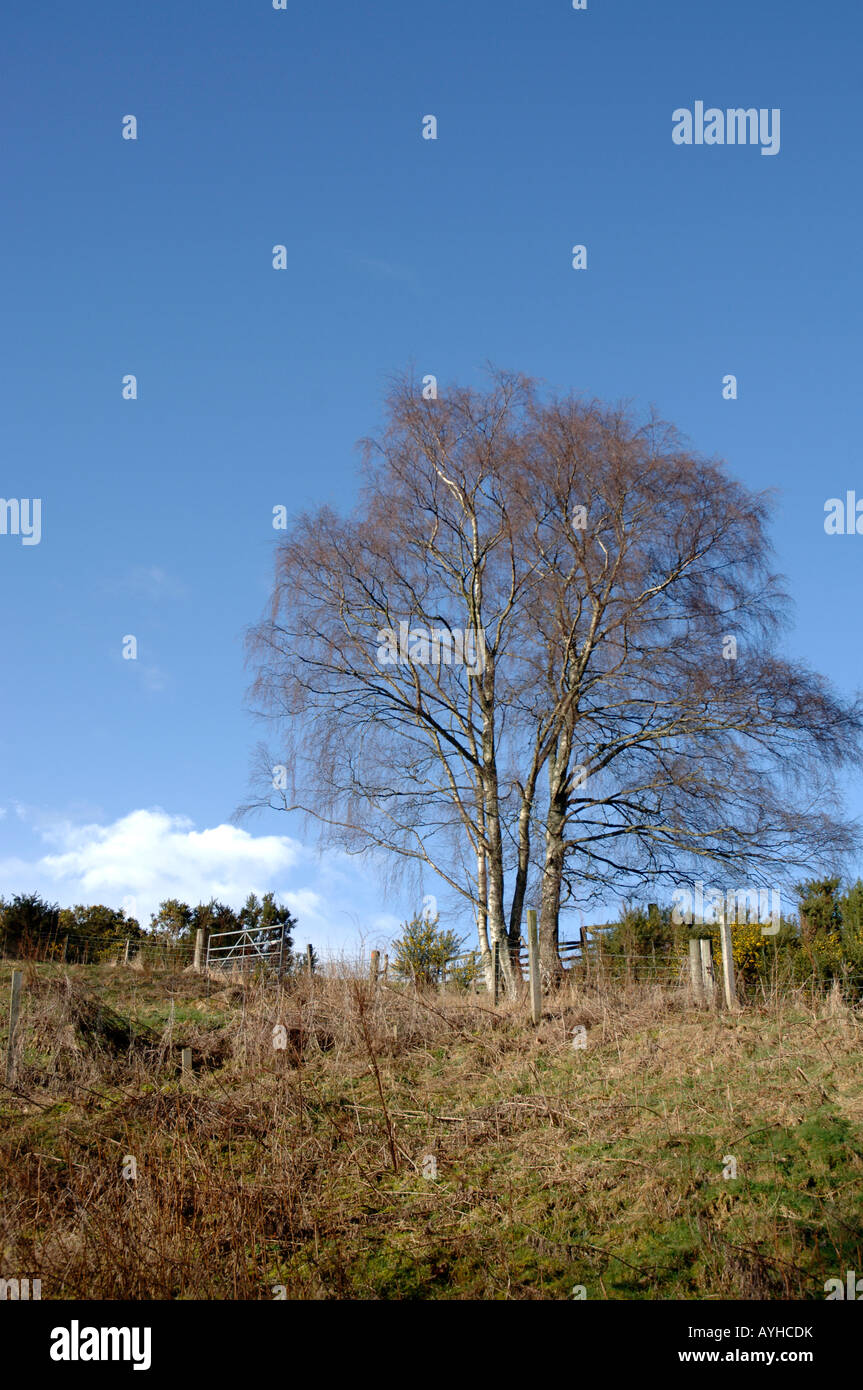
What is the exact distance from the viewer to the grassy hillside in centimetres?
733

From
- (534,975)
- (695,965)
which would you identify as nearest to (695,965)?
(695,965)

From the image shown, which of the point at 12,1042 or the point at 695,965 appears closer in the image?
the point at 12,1042

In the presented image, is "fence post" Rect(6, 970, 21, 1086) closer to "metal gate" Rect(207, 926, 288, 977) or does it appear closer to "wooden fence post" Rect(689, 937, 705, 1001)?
"wooden fence post" Rect(689, 937, 705, 1001)

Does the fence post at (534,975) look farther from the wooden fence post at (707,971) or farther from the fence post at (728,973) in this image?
the fence post at (728,973)

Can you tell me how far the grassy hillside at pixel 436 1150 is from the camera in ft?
24.1

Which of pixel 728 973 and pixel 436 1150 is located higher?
pixel 728 973

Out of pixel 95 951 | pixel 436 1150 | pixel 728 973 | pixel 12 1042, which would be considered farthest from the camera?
pixel 95 951

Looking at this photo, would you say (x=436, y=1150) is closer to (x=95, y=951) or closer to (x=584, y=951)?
(x=584, y=951)

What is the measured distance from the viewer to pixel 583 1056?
1236 centimetres

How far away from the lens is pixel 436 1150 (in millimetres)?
9805

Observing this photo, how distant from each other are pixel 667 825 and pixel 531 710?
128 inches

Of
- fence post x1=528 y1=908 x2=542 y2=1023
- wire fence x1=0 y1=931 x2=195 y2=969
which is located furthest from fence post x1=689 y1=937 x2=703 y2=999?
wire fence x1=0 y1=931 x2=195 y2=969
